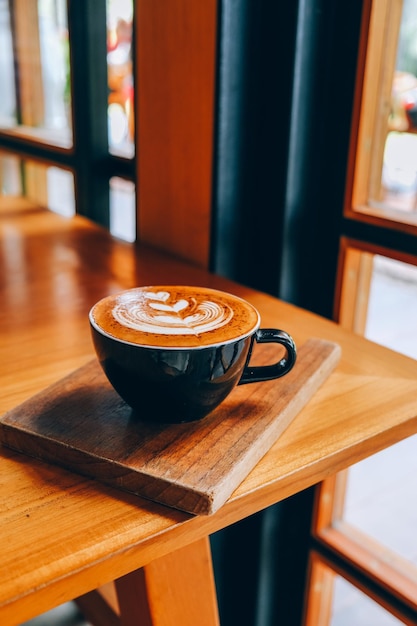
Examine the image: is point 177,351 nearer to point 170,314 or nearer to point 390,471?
point 170,314

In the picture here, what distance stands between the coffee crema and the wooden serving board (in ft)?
0.28

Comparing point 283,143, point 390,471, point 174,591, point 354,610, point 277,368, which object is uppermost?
point 283,143

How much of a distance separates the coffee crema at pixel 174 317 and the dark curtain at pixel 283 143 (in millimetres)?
456

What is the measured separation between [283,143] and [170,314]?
0.52m

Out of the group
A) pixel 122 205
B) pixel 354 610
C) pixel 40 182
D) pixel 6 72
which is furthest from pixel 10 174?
pixel 354 610

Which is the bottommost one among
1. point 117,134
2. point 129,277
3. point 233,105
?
point 129,277

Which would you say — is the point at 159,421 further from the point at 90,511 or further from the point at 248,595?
the point at 248,595

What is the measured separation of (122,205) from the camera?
158cm

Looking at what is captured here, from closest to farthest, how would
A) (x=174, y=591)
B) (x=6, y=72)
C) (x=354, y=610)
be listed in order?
(x=174, y=591)
(x=354, y=610)
(x=6, y=72)

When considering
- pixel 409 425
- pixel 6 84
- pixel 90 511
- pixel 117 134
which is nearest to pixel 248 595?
pixel 409 425

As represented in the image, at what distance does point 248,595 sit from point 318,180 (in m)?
0.79

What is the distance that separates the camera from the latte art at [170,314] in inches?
21.3

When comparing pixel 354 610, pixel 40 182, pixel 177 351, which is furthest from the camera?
pixel 40 182

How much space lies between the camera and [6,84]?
2.14 meters
